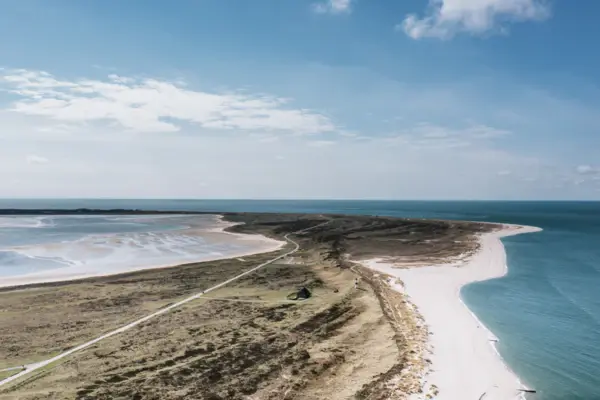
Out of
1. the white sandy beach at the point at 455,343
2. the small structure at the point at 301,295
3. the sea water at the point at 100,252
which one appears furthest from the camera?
the sea water at the point at 100,252

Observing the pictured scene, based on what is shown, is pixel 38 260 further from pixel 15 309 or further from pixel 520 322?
pixel 520 322

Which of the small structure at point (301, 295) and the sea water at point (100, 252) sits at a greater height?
the small structure at point (301, 295)

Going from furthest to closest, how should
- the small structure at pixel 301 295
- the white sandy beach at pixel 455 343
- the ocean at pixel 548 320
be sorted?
the small structure at pixel 301 295 → the ocean at pixel 548 320 → the white sandy beach at pixel 455 343

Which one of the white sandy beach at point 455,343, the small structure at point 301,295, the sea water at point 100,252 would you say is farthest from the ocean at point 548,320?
the small structure at point 301,295

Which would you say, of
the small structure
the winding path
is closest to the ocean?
the small structure

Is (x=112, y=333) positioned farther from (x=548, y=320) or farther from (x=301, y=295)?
(x=548, y=320)

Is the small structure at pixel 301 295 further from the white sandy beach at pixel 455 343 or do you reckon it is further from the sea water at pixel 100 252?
the sea water at pixel 100 252

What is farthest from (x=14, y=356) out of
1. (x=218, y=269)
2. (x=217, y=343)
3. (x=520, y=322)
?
(x=520, y=322)

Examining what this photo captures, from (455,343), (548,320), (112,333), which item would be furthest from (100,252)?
(548,320)

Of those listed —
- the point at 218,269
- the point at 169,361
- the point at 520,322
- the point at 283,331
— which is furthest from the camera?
the point at 218,269

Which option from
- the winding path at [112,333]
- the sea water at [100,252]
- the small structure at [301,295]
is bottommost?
the sea water at [100,252]
